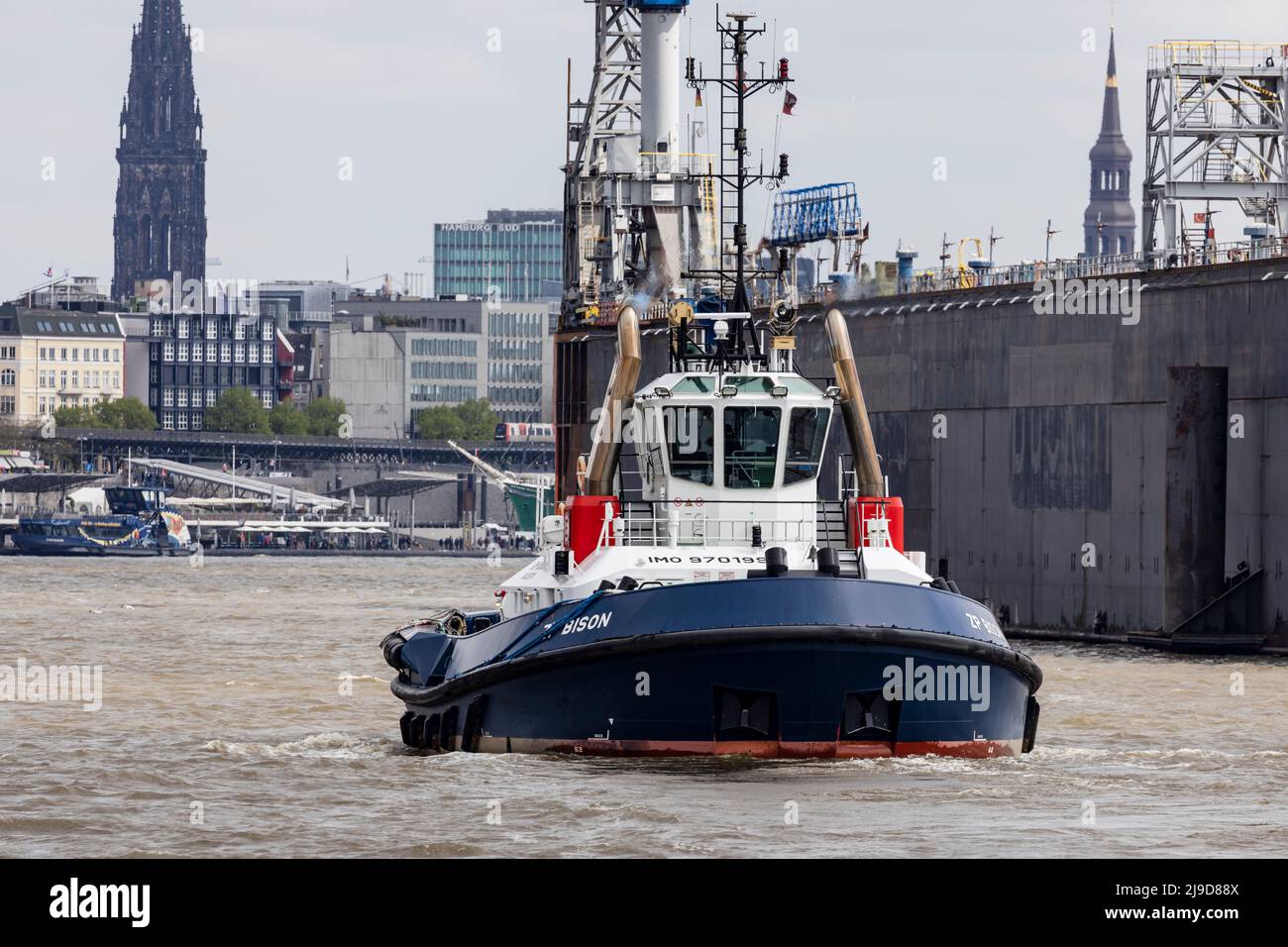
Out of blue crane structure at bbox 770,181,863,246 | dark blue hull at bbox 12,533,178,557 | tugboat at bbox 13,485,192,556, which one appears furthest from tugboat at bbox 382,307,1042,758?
tugboat at bbox 13,485,192,556

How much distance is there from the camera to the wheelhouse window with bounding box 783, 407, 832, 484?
3069 cm

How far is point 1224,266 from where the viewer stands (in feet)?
190

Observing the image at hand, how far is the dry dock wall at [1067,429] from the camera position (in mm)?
55719

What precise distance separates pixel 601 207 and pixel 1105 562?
3729cm

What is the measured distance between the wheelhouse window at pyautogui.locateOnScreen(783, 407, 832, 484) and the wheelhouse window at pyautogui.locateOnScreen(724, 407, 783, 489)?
0.69 ft

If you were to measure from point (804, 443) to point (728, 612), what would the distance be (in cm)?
407

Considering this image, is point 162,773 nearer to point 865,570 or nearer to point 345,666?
point 865,570

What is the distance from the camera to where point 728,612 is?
27297 mm

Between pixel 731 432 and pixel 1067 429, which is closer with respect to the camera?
pixel 731 432
